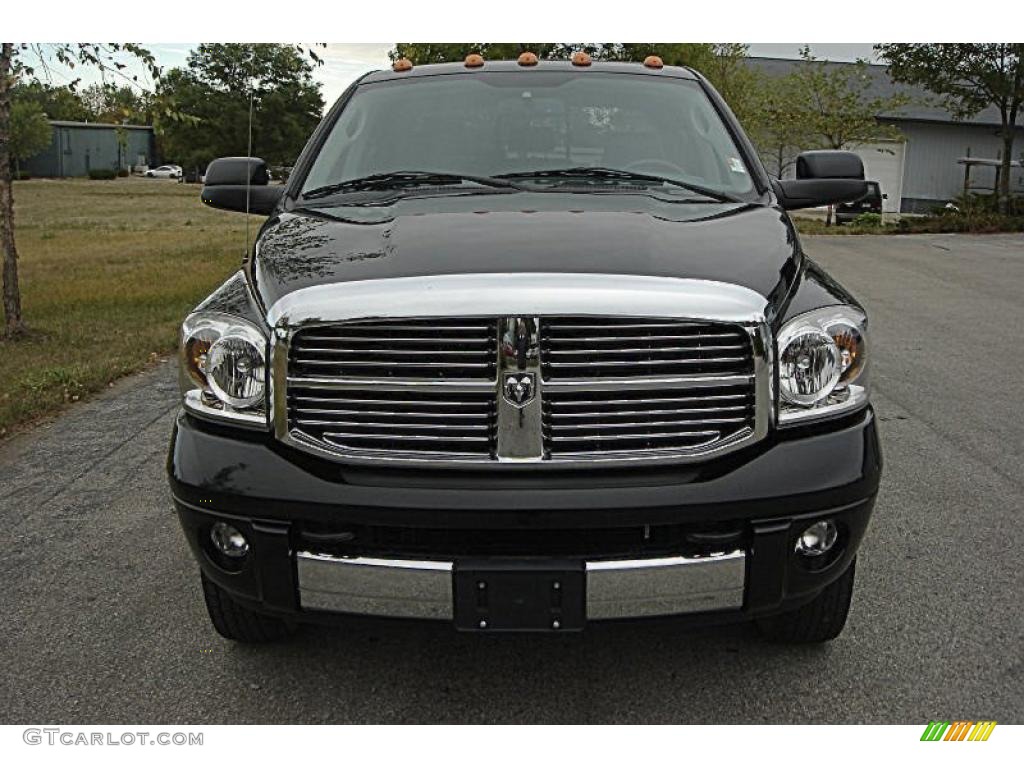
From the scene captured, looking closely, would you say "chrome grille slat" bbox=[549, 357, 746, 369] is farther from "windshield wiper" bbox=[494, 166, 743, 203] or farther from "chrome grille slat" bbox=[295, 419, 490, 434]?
"windshield wiper" bbox=[494, 166, 743, 203]

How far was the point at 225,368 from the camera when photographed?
2.70 metres

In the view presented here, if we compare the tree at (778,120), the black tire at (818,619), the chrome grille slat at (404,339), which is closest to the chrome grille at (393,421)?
the chrome grille slat at (404,339)

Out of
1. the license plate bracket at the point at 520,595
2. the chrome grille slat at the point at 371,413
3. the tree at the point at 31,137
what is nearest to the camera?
the license plate bracket at the point at 520,595

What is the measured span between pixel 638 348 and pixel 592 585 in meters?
0.58

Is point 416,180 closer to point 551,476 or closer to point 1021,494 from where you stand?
point 551,476

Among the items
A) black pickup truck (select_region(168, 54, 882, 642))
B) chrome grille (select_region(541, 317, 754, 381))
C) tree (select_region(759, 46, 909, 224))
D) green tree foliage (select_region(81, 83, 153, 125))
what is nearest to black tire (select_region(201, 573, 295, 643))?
black pickup truck (select_region(168, 54, 882, 642))

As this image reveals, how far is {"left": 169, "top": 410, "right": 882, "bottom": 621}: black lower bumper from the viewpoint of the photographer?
250cm

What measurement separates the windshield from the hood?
1.23ft

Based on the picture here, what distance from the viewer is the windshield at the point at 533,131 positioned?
3744 millimetres

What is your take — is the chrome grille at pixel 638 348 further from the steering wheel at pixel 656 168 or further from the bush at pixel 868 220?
the bush at pixel 868 220

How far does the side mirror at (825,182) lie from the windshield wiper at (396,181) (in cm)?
124

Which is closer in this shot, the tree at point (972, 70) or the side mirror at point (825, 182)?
the side mirror at point (825, 182)

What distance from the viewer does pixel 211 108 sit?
206 feet

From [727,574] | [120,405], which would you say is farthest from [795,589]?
[120,405]
